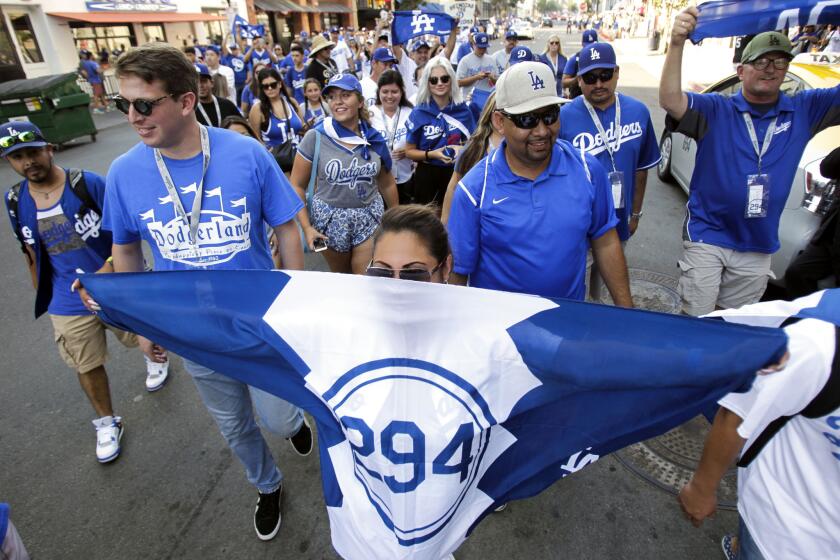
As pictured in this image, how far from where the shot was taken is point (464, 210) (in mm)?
2367

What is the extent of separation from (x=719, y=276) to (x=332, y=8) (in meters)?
47.9

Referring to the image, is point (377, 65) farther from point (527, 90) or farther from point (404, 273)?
point (404, 273)

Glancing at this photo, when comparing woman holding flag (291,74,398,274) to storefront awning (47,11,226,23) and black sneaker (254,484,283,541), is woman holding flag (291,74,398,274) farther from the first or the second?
storefront awning (47,11,226,23)

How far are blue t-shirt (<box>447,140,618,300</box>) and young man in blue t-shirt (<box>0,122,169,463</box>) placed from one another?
6.78 feet

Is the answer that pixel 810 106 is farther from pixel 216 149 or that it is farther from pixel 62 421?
pixel 62 421

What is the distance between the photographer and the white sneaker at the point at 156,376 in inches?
152

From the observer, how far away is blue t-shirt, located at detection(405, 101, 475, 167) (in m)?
4.83

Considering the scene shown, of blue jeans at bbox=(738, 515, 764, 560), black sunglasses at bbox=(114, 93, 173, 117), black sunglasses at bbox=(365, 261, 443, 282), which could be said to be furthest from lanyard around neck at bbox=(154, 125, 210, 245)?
blue jeans at bbox=(738, 515, 764, 560)

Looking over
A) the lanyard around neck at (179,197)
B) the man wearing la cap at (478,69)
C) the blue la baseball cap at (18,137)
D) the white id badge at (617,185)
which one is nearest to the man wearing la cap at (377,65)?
the man wearing la cap at (478,69)

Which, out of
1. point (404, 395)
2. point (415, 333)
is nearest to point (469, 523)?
point (404, 395)

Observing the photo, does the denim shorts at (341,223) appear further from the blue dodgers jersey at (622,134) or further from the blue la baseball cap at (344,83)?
the blue dodgers jersey at (622,134)

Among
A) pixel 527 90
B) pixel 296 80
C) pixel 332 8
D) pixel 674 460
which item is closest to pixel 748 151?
pixel 527 90

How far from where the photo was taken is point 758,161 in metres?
3.02

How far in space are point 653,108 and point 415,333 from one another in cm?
1345
